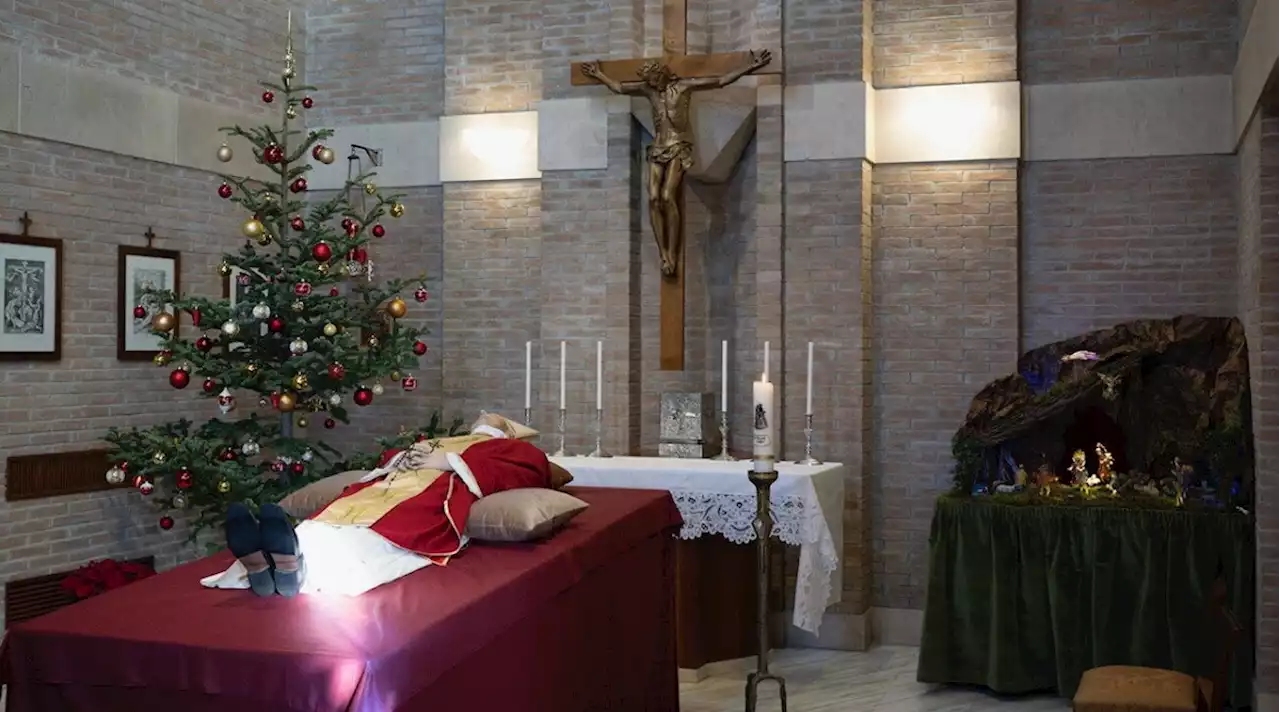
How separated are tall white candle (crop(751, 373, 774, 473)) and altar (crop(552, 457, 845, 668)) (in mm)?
1294

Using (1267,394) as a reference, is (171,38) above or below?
above

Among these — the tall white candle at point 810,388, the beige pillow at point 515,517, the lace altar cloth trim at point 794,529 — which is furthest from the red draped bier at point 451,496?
the tall white candle at point 810,388

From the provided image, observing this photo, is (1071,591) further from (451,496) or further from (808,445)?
(451,496)

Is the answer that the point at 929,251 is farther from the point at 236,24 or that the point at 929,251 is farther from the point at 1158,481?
the point at 236,24

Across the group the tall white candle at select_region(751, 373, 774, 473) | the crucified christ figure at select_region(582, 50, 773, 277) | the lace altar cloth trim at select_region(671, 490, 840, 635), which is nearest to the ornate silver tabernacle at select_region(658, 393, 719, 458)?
the lace altar cloth trim at select_region(671, 490, 840, 635)

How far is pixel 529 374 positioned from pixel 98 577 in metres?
2.61

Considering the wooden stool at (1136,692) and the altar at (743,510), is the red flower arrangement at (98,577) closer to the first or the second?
the altar at (743,510)

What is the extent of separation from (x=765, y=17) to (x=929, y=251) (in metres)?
1.67

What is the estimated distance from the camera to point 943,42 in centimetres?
738

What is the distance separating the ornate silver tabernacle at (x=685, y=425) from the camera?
709 centimetres

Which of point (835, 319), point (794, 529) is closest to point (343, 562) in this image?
point (794, 529)

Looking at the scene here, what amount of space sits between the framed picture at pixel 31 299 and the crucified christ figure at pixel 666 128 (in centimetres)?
313

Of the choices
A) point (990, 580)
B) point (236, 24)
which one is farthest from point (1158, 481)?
point (236, 24)

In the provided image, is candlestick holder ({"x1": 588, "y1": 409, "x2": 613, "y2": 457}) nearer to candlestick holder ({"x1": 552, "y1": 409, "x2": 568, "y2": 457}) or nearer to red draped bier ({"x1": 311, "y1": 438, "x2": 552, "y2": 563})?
candlestick holder ({"x1": 552, "y1": 409, "x2": 568, "y2": 457})
